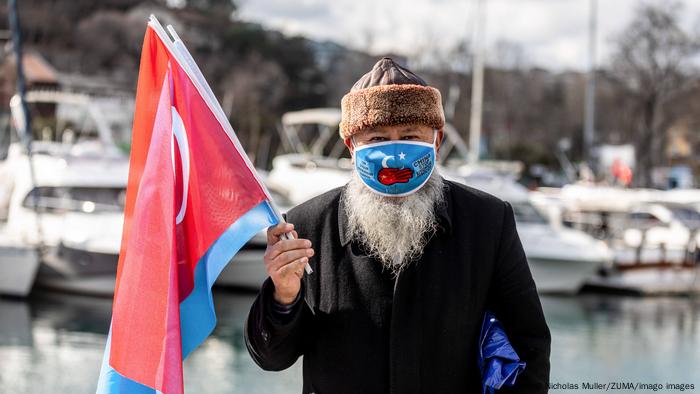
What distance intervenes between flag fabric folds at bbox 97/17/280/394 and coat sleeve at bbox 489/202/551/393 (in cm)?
67

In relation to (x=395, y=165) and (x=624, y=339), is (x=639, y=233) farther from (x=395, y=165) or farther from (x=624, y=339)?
(x=395, y=165)

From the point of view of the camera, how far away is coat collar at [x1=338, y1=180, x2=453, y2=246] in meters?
2.39

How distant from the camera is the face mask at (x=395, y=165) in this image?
2.35 m

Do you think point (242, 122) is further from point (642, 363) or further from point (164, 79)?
point (164, 79)

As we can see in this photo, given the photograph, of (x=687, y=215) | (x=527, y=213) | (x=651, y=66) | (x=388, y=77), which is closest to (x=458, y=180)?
(x=527, y=213)

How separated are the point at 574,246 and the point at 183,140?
15.9 metres

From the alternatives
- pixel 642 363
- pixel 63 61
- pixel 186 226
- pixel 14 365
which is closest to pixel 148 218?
pixel 186 226

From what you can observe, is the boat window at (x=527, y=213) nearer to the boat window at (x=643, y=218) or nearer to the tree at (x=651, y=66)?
the boat window at (x=643, y=218)

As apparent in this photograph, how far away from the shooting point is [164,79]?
8.61 feet

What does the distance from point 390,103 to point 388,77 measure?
0.12 metres

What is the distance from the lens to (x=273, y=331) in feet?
7.64

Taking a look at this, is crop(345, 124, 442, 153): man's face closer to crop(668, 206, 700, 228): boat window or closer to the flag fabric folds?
the flag fabric folds

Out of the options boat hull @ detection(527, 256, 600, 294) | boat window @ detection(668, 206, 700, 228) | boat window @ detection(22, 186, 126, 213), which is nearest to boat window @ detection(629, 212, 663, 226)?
boat window @ detection(668, 206, 700, 228)

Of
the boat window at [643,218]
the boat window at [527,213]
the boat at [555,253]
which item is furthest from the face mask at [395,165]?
the boat window at [643,218]
